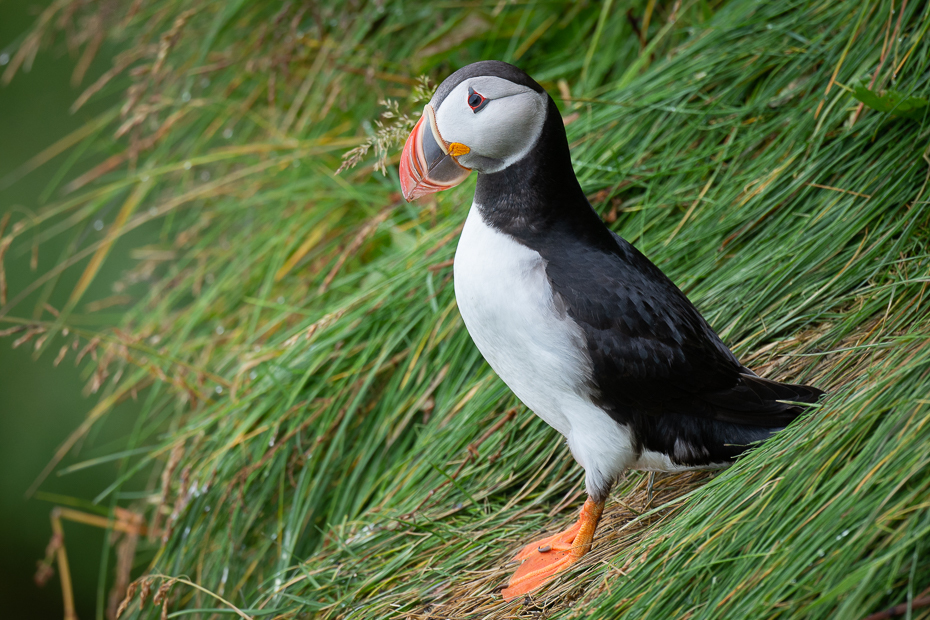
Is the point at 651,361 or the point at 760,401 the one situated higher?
the point at 651,361

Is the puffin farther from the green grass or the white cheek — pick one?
the green grass

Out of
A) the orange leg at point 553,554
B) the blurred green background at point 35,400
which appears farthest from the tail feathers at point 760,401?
the blurred green background at point 35,400

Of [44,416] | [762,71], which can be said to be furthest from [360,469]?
[44,416]

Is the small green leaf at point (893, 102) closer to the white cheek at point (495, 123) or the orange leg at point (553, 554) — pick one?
the white cheek at point (495, 123)

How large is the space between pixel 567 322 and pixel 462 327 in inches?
37.8

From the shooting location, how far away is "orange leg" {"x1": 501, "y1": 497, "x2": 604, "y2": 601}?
1917 mm

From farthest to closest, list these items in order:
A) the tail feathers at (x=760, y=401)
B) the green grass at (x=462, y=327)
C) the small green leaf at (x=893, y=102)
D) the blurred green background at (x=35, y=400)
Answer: the blurred green background at (x=35, y=400) → the small green leaf at (x=893, y=102) → the tail feathers at (x=760, y=401) → the green grass at (x=462, y=327)

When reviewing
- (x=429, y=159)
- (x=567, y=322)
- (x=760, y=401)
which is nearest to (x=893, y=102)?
(x=760, y=401)

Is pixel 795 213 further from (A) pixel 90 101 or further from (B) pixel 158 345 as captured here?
(A) pixel 90 101

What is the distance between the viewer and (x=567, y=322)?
187cm

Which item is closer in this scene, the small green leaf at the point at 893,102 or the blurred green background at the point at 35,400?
the small green leaf at the point at 893,102

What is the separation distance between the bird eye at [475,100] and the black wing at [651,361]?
0.42 meters

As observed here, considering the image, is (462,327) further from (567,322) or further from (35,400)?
(35,400)

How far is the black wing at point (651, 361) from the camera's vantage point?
1.87 metres
